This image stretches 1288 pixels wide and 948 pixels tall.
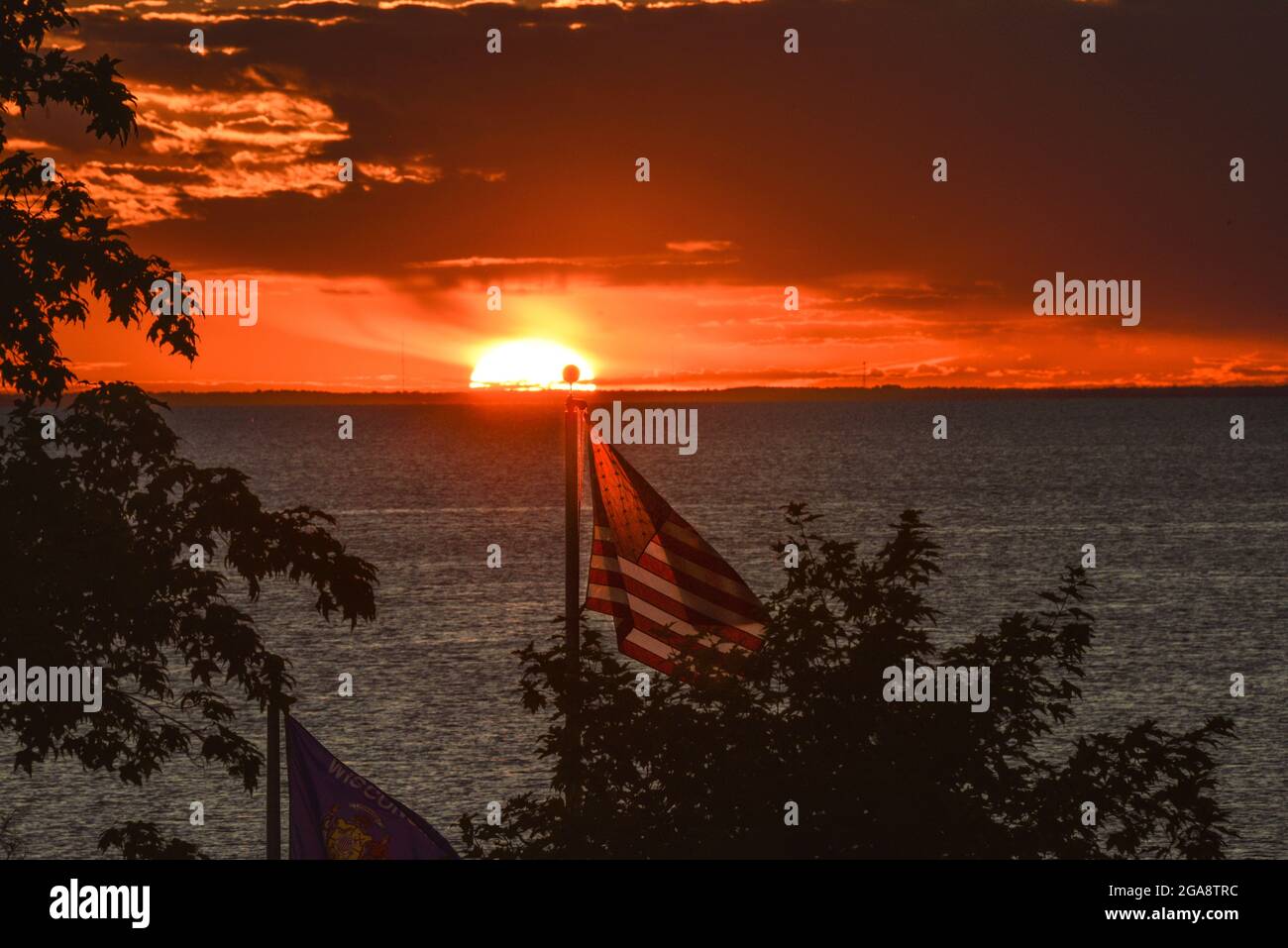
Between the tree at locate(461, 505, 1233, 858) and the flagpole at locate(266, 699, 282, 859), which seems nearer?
the tree at locate(461, 505, 1233, 858)

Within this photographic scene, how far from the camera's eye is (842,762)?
60.4ft

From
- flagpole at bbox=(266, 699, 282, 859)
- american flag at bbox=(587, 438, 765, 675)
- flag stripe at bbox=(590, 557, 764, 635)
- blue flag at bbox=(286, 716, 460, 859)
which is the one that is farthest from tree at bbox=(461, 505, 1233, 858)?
flagpole at bbox=(266, 699, 282, 859)

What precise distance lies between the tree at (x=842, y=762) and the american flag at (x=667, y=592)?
1.36ft

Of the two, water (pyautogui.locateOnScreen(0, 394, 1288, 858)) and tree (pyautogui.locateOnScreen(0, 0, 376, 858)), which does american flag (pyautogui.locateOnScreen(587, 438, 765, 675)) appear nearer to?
tree (pyautogui.locateOnScreen(0, 0, 376, 858))

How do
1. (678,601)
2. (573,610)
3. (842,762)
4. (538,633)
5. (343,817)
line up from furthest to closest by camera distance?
1. (538,633)
2. (573,610)
3. (678,601)
4. (343,817)
5. (842,762)

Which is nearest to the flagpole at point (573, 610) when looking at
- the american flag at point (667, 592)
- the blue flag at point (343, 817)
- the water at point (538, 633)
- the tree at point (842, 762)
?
the tree at point (842, 762)

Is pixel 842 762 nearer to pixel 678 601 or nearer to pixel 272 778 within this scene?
pixel 678 601

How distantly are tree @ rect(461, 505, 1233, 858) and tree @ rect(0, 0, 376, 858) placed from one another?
3782 mm

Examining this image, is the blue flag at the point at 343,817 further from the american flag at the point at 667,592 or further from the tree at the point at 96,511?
the american flag at the point at 667,592

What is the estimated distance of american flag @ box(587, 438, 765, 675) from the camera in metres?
20.0

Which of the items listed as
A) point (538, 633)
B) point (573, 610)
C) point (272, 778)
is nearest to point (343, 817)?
point (272, 778)

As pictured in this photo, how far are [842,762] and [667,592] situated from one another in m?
3.34
